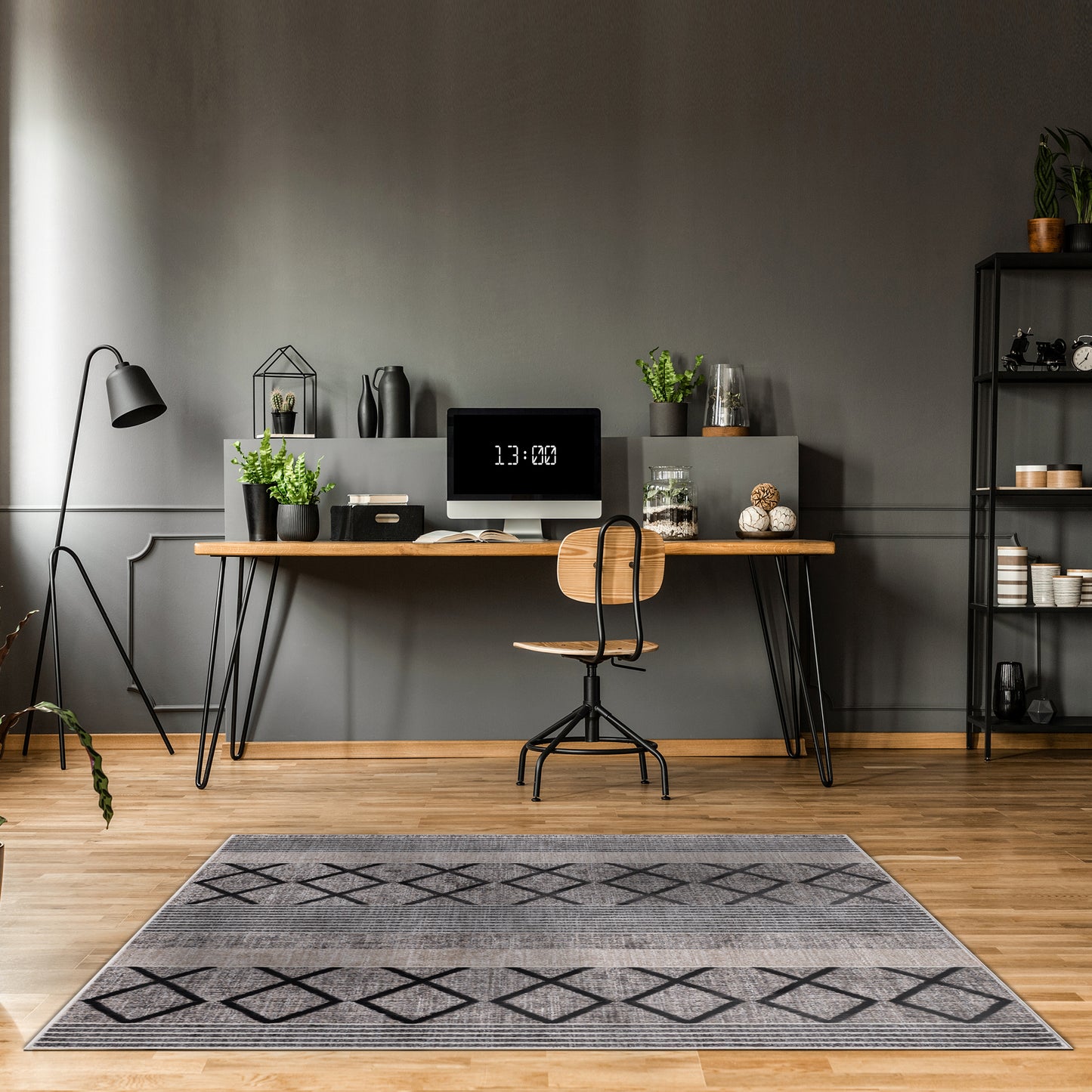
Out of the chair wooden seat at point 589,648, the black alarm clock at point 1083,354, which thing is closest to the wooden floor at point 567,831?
the chair wooden seat at point 589,648

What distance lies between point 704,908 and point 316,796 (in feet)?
5.00

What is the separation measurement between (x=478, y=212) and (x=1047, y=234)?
2173mm

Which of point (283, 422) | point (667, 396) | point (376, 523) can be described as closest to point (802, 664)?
point (667, 396)

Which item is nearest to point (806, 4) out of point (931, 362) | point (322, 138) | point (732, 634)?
point (931, 362)

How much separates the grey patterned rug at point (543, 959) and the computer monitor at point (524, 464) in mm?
1514

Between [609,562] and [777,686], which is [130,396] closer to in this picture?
[609,562]

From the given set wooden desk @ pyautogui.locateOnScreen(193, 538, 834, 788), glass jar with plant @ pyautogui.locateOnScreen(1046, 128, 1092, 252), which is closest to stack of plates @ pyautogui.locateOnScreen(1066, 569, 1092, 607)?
wooden desk @ pyautogui.locateOnScreen(193, 538, 834, 788)

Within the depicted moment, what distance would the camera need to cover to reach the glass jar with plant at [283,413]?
13.3ft

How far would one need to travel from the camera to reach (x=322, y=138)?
4230 mm

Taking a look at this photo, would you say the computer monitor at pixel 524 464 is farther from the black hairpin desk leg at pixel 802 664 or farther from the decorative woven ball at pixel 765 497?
the black hairpin desk leg at pixel 802 664

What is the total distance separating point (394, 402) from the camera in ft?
13.4

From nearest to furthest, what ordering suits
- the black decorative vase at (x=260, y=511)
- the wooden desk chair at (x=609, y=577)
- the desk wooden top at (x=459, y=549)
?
the wooden desk chair at (x=609, y=577), the desk wooden top at (x=459, y=549), the black decorative vase at (x=260, y=511)

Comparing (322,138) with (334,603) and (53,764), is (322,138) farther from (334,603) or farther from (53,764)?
(53,764)

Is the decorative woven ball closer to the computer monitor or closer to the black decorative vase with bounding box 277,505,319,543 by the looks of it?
the computer monitor
